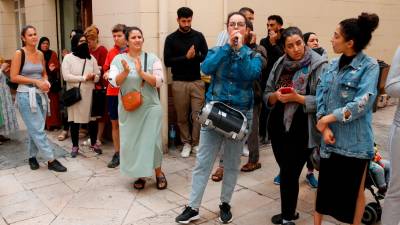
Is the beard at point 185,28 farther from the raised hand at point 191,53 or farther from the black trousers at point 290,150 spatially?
the black trousers at point 290,150

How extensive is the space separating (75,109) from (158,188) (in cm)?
198

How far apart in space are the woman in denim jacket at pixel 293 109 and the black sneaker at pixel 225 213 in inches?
19.8

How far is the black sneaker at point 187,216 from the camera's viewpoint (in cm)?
372

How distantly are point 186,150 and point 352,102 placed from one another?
329cm

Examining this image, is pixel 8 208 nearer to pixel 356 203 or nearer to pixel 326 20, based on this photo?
pixel 356 203

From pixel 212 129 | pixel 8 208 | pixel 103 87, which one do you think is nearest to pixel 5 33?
pixel 103 87

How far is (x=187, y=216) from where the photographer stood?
12.2ft

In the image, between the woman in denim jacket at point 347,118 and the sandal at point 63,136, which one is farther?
the sandal at point 63,136

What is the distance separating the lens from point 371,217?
3670mm

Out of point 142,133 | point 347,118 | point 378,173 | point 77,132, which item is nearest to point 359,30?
point 347,118

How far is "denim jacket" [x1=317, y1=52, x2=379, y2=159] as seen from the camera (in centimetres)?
288

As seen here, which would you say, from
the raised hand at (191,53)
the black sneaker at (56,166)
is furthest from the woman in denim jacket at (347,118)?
the black sneaker at (56,166)

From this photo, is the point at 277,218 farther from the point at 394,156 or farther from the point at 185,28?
the point at 185,28

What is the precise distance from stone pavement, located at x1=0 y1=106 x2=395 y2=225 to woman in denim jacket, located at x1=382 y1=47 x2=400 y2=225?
825 mm
